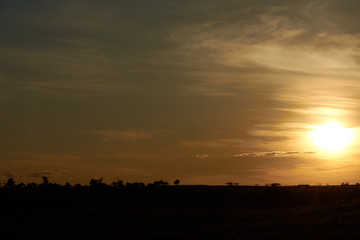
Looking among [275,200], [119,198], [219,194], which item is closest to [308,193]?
[275,200]

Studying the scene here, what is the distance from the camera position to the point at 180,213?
3481 centimetres

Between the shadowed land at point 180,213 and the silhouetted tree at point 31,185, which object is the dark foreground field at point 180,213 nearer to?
the shadowed land at point 180,213

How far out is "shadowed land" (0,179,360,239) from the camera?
2775 centimetres

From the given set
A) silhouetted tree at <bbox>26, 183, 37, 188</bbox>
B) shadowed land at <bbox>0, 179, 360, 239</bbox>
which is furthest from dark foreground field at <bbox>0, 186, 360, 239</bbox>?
silhouetted tree at <bbox>26, 183, 37, 188</bbox>

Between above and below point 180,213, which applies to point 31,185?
above

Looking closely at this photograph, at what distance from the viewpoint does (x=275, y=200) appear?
4059 cm

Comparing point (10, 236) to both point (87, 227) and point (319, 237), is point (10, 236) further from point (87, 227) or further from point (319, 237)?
point (319, 237)

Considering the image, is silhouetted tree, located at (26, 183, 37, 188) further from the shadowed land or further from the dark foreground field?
the dark foreground field

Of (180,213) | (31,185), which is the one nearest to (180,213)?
(180,213)

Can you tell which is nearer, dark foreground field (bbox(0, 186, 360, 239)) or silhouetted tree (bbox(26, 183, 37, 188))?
dark foreground field (bbox(0, 186, 360, 239))

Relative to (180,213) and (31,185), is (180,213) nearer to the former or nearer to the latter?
(180,213)

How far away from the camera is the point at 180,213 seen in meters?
34.8

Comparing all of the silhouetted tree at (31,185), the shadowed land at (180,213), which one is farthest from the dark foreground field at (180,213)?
the silhouetted tree at (31,185)

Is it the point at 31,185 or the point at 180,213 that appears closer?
the point at 180,213
